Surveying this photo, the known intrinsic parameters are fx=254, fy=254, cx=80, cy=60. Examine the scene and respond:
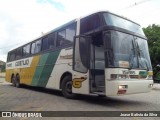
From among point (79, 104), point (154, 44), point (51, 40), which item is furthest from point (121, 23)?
point (154, 44)

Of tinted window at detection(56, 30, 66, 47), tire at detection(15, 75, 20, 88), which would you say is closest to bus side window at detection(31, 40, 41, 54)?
tinted window at detection(56, 30, 66, 47)

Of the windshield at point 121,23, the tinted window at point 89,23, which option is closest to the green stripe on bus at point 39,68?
the tinted window at point 89,23

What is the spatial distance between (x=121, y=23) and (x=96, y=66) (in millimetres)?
1949

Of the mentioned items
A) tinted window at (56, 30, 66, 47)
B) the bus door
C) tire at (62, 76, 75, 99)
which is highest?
tinted window at (56, 30, 66, 47)

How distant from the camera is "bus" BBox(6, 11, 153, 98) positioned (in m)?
8.87

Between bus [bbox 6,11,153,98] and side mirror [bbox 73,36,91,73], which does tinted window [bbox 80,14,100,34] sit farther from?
side mirror [bbox 73,36,91,73]

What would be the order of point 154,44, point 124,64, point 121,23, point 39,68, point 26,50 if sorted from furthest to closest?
point 154,44, point 26,50, point 39,68, point 121,23, point 124,64

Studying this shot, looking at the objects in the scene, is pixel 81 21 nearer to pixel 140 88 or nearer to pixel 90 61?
pixel 90 61

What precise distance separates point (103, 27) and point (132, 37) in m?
1.40

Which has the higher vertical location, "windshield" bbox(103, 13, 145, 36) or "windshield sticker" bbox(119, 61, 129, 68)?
"windshield" bbox(103, 13, 145, 36)

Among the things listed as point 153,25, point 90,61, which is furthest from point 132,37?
point 153,25

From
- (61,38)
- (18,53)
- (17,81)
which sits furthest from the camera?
(17,81)

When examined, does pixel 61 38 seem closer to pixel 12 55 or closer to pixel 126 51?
pixel 126 51

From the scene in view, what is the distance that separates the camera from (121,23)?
996cm
